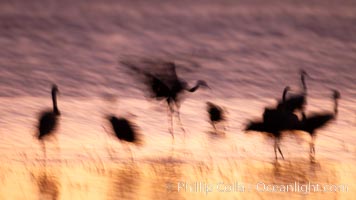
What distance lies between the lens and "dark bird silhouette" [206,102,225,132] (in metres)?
0.65

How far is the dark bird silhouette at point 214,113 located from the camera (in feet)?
2.14

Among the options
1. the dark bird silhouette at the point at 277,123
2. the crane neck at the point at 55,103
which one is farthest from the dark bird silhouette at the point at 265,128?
the crane neck at the point at 55,103

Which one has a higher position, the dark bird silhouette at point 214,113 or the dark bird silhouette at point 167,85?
the dark bird silhouette at point 167,85

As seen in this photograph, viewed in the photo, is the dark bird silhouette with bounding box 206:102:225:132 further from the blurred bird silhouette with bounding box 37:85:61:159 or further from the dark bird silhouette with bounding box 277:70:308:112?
the blurred bird silhouette with bounding box 37:85:61:159

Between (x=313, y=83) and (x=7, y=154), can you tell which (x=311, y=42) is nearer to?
(x=313, y=83)

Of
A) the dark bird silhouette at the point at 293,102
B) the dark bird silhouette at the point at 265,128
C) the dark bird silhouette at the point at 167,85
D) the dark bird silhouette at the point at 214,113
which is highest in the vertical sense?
the dark bird silhouette at the point at 167,85

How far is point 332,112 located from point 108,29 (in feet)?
1.27

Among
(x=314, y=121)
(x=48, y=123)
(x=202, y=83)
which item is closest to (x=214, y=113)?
(x=202, y=83)

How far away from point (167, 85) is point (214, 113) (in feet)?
0.29

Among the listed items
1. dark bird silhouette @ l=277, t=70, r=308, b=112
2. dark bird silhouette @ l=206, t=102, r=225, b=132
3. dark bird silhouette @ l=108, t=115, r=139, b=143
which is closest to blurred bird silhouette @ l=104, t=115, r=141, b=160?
dark bird silhouette @ l=108, t=115, r=139, b=143

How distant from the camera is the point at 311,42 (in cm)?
67

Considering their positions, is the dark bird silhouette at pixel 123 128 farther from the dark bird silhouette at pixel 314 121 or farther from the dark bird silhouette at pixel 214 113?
the dark bird silhouette at pixel 314 121

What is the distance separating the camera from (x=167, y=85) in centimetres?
66

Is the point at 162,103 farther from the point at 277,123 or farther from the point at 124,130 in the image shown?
the point at 277,123
